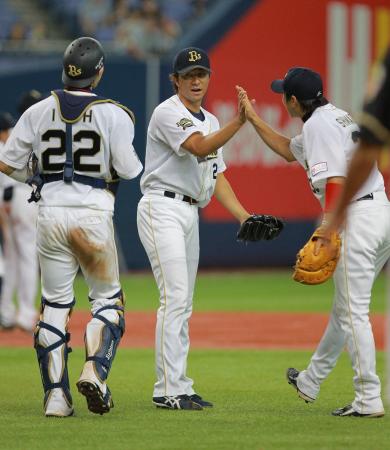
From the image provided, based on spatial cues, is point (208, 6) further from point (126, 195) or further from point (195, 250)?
point (195, 250)

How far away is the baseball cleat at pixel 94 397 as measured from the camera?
23.7 ft

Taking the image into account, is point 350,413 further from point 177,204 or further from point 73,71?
point 73,71

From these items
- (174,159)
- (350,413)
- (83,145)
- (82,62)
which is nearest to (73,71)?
(82,62)

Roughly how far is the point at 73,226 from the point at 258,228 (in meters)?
1.35

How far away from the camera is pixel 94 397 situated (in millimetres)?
7270

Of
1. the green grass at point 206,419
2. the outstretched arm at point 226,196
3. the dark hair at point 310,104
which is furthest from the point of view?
the outstretched arm at point 226,196

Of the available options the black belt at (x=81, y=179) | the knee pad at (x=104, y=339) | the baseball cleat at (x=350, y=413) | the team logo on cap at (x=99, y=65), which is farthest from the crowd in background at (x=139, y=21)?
the baseball cleat at (x=350, y=413)

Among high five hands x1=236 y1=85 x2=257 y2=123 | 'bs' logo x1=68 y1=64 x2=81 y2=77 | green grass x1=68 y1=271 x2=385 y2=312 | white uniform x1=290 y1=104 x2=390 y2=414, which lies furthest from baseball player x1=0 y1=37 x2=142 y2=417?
green grass x1=68 y1=271 x2=385 y2=312

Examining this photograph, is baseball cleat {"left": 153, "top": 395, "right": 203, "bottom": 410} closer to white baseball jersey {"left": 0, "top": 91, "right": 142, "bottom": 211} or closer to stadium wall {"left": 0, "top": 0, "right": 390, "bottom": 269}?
white baseball jersey {"left": 0, "top": 91, "right": 142, "bottom": 211}

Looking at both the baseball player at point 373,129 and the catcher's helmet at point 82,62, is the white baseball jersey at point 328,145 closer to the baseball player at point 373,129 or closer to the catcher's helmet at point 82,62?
the catcher's helmet at point 82,62

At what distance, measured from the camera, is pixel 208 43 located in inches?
888

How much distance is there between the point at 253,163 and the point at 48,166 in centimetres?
1542

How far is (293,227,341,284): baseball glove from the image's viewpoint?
7.34 meters

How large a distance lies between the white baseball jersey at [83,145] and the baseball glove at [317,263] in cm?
126
